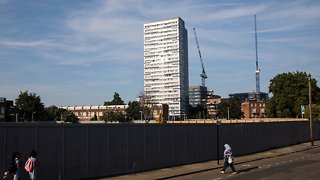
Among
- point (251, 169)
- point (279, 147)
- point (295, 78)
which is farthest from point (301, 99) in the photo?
point (251, 169)

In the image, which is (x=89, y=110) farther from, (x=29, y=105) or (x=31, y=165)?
(x=31, y=165)

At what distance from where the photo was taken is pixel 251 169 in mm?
27422

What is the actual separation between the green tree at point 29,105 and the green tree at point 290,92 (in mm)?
59333

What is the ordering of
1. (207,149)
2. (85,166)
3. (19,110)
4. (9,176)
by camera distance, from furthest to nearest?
1. (19,110)
2. (207,149)
3. (85,166)
4. (9,176)

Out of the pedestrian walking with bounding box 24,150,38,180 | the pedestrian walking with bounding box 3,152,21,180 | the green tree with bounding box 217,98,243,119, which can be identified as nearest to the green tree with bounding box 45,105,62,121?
the green tree with bounding box 217,98,243,119

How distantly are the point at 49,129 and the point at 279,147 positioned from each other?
109 feet

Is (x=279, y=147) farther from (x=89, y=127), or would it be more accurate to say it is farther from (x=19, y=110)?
(x=19, y=110)

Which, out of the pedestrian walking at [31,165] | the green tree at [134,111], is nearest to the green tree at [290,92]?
the green tree at [134,111]

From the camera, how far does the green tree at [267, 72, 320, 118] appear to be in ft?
338

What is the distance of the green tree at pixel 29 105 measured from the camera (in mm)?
116188

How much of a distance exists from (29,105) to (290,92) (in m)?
64.3

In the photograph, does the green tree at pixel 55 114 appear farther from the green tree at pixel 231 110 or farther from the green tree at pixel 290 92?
the green tree at pixel 290 92

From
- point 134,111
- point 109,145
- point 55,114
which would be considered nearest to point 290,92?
point 134,111

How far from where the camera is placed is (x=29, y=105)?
117m
